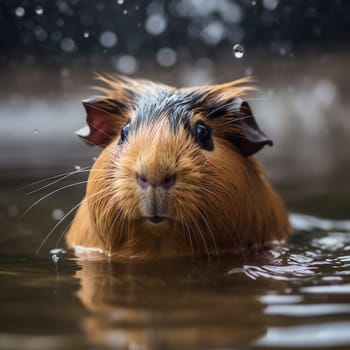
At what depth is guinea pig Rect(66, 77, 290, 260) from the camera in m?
3.31

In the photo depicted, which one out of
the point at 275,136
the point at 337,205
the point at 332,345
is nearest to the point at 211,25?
the point at 275,136

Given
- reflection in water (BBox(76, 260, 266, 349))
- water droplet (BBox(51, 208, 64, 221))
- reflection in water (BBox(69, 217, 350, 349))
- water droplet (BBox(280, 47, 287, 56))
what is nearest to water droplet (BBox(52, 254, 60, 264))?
reflection in water (BBox(69, 217, 350, 349))

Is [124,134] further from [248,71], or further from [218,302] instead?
[248,71]

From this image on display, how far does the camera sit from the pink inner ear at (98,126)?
3.95m

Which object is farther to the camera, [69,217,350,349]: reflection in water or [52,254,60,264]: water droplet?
[52,254,60,264]: water droplet

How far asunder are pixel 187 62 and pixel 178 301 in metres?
7.88

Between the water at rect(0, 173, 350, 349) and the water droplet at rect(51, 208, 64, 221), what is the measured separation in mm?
1142

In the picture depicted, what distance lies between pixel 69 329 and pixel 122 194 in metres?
1.17

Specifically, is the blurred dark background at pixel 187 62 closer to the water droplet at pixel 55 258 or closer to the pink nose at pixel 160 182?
the water droplet at pixel 55 258

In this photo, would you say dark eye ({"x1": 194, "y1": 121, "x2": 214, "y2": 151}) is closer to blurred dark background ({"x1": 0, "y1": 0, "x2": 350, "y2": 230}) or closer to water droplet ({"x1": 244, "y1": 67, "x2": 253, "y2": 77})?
blurred dark background ({"x1": 0, "y1": 0, "x2": 350, "y2": 230})

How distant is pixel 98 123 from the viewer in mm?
3965

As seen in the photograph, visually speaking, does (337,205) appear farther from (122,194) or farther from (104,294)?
(104,294)

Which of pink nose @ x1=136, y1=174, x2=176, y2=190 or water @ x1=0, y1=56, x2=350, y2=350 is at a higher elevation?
pink nose @ x1=136, y1=174, x2=176, y2=190

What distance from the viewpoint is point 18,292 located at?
9.27 feet
